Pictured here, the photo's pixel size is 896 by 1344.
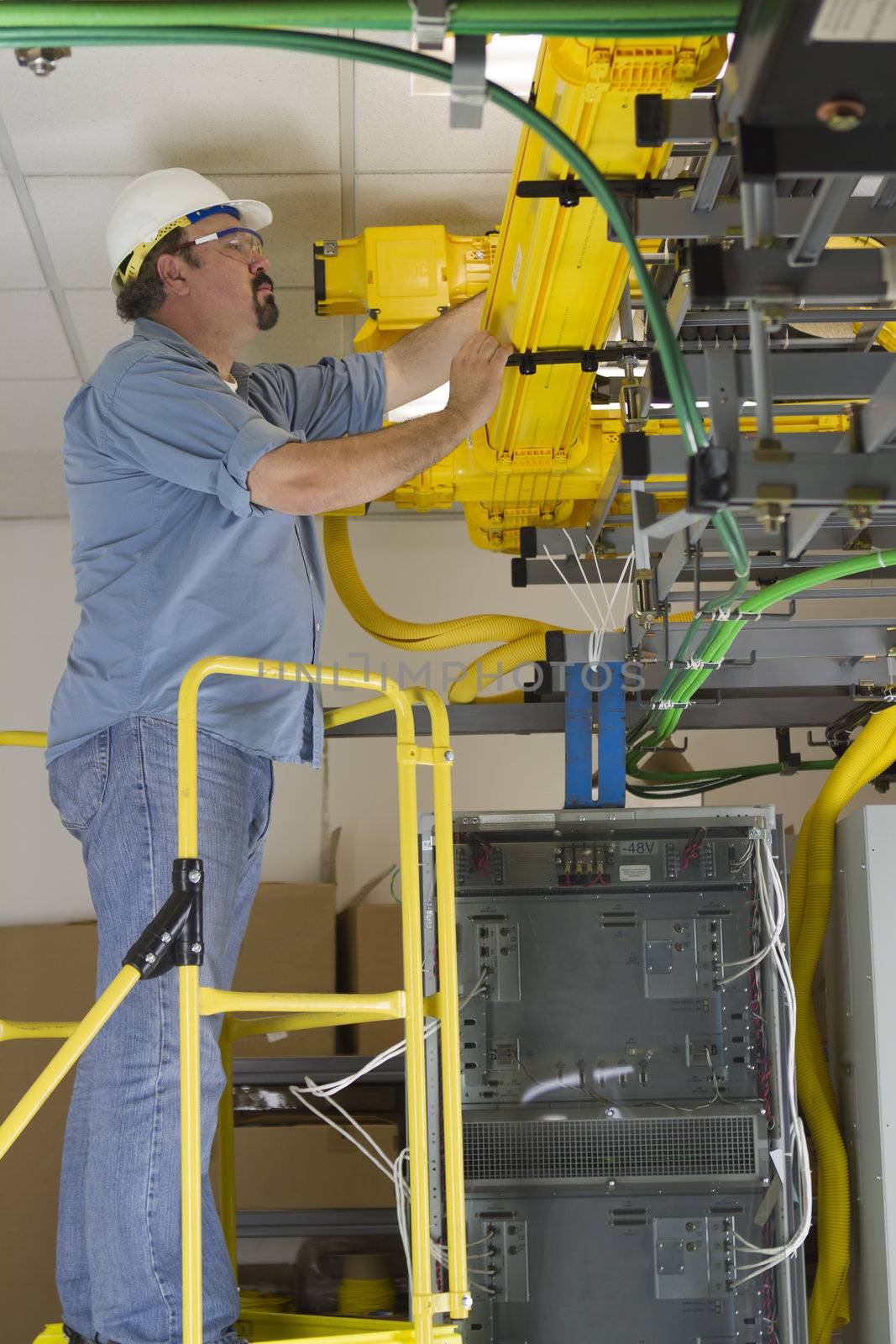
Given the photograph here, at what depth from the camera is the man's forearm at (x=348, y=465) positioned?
81.0 inches

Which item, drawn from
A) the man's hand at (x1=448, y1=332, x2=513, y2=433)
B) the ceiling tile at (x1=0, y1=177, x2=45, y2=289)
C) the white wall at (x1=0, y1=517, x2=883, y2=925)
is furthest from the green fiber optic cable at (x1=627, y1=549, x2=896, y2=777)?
the ceiling tile at (x1=0, y1=177, x2=45, y2=289)

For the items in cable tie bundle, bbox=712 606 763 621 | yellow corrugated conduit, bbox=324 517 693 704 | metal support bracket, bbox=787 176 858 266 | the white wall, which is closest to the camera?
metal support bracket, bbox=787 176 858 266

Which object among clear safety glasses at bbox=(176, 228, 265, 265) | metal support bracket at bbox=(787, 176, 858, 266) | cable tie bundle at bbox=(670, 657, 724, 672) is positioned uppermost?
clear safety glasses at bbox=(176, 228, 265, 265)

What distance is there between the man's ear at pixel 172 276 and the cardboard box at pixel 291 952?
6.89 feet

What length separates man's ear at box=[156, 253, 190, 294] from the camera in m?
2.60

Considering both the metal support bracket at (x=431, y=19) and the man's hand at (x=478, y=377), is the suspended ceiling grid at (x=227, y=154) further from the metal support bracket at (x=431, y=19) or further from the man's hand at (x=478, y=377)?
the metal support bracket at (x=431, y=19)

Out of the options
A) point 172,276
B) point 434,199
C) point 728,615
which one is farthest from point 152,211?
point 728,615

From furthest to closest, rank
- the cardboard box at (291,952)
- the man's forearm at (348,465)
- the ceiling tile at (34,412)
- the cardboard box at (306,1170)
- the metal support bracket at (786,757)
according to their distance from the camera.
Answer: the cardboard box at (291,952) → the ceiling tile at (34,412) → the cardboard box at (306,1170) → the metal support bracket at (786,757) → the man's forearm at (348,465)

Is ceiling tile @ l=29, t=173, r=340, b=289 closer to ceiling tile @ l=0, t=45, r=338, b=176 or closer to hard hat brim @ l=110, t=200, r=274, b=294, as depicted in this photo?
ceiling tile @ l=0, t=45, r=338, b=176

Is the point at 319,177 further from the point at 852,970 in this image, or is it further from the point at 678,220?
the point at 852,970

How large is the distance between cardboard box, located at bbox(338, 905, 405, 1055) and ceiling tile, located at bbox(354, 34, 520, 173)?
2.24 m

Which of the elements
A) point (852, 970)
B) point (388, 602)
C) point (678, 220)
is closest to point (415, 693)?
point (678, 220)

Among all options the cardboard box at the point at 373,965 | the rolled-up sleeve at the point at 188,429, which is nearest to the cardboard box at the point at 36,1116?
the cardboard box at the point at 373,965

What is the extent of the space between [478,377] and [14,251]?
4.60 ft
